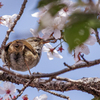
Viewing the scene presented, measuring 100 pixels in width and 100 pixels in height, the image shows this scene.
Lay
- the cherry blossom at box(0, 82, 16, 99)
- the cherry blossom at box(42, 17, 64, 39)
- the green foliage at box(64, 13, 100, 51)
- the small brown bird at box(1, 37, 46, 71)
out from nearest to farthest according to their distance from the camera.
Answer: the green foliage at box(64, 13, 100, 51) < the cherry blossom at box(42, 17, 64, 39) < the cherry blossom at box(0, 82, 16, 99) < the small brown bird at box(1, 37, 46, 71)

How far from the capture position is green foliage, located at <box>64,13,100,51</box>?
38cm

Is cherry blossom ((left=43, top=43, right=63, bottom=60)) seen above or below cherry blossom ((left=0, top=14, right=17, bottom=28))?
below

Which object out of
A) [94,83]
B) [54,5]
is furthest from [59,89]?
[54,5]

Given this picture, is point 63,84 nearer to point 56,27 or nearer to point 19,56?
point 19,56

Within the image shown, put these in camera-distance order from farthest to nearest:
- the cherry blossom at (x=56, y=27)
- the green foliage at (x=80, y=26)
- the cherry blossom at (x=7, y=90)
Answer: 1. the cherry blossom at (x=7, y=90)
2. the cherry blossom at (x=56, y=27)
3. the green foliage at (x=80, y=26)

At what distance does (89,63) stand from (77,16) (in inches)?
34.1

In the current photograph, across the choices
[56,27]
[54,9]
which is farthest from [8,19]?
[54,9]

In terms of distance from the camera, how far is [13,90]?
96.3 inches

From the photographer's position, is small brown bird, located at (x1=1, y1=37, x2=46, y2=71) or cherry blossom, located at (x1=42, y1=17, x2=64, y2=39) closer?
cherry blossom, located at (x1=42, y1=17, x2=64, y2=39)

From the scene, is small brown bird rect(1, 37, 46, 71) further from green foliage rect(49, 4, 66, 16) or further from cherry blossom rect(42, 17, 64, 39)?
green foliage rect(49, 4, 66, 16)

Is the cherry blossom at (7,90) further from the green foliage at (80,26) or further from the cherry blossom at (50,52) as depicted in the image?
the green foliage at (80,26)

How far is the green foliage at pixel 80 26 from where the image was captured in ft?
1.23

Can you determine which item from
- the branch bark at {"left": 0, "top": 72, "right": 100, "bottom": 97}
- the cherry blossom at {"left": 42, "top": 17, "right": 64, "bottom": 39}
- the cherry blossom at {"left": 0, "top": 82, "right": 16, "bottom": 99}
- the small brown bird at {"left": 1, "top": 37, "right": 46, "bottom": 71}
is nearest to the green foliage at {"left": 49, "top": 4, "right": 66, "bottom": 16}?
the cherry blossom at {"left": 42, "top": 17, "right": 64, "bottom": 39}

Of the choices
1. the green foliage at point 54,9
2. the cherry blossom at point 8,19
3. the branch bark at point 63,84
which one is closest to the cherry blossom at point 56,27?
the green foliage at point 54,9
